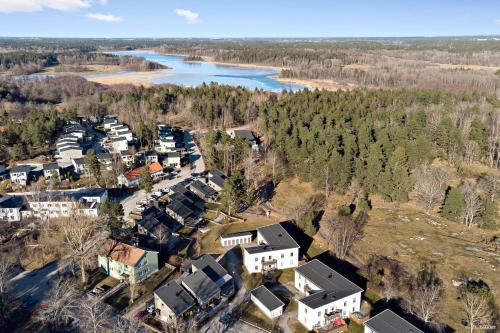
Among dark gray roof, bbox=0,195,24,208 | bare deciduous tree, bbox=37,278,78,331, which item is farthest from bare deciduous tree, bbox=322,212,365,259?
dark gray roof, bbox=0,195,24,208

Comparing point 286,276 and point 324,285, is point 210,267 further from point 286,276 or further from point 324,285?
point 324,285

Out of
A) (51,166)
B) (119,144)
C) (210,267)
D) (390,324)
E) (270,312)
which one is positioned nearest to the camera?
(390,324)

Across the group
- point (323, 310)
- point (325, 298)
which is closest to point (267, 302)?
point (323, 310)

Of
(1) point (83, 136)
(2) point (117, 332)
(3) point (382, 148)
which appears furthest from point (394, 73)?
(2) point (117, 332)

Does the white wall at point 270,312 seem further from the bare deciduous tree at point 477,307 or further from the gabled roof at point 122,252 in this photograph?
the bare deciduous tree at point 477,307

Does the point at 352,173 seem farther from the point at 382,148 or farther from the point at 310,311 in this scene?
the point at 310,311

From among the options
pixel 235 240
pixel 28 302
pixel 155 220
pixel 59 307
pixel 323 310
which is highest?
pixel 155 220
